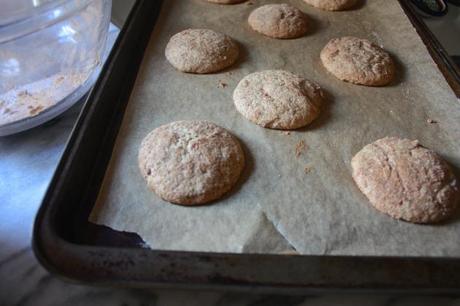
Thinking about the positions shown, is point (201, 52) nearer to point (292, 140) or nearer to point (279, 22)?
point (279, 22)

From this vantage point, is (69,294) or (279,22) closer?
(69,294)

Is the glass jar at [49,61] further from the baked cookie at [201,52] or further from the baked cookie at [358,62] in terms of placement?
the baked cookie at [358,62]

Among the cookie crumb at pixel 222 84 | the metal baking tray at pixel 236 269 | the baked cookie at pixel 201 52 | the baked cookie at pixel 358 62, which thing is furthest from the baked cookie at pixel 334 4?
the metal baking tray at pixel 236 269

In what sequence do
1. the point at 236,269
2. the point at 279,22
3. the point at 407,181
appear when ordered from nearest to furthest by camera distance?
the point at 236,269, the point at 407,181, the point at 279,22

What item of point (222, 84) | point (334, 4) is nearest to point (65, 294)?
point (222, 84)

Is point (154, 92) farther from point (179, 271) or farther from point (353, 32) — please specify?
point (353, 32)

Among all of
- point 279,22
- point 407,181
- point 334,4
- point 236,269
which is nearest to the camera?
point 236,269
